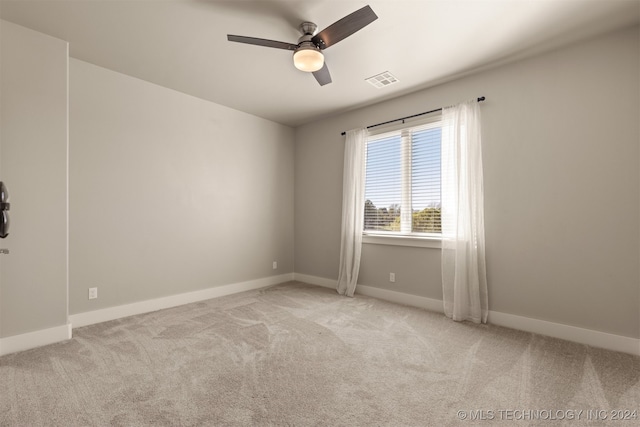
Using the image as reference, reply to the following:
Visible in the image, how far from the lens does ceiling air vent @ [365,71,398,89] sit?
132 inches

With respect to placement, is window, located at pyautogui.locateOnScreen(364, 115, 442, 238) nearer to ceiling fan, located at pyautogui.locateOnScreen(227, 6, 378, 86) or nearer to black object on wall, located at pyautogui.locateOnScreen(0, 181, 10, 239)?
ceiling fan, located at pyautogui.locateOnScreen(227, 6, 378, 86)

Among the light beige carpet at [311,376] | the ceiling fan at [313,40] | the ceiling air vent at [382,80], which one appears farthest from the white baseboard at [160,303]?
the ceiling air vent at [382,80]

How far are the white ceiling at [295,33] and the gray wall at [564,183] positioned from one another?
232 mm

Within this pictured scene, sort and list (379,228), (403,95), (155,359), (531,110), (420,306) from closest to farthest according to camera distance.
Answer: (155,359) < (531,110) < (420,306) < (403,95) < (379,228)

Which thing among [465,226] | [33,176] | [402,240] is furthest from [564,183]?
[33,176]

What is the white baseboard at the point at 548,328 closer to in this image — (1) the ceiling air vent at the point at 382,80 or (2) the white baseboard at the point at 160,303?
(2) the white baseboard at the point at 160,303

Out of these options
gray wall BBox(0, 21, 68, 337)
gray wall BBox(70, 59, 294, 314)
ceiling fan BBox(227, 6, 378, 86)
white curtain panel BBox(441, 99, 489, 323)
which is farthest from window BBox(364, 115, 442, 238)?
gray wall BBox(0, 21, 68, 337)

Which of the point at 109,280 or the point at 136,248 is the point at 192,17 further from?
the point at 109,280

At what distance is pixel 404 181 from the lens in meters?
3.94

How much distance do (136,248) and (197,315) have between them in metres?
1.04

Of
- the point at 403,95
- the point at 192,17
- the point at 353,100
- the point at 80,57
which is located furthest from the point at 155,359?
the point at 403,95

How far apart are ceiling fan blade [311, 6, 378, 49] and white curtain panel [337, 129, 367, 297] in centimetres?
201

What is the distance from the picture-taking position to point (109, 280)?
10.5 ft

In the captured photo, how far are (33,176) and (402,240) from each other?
383 centimetres
